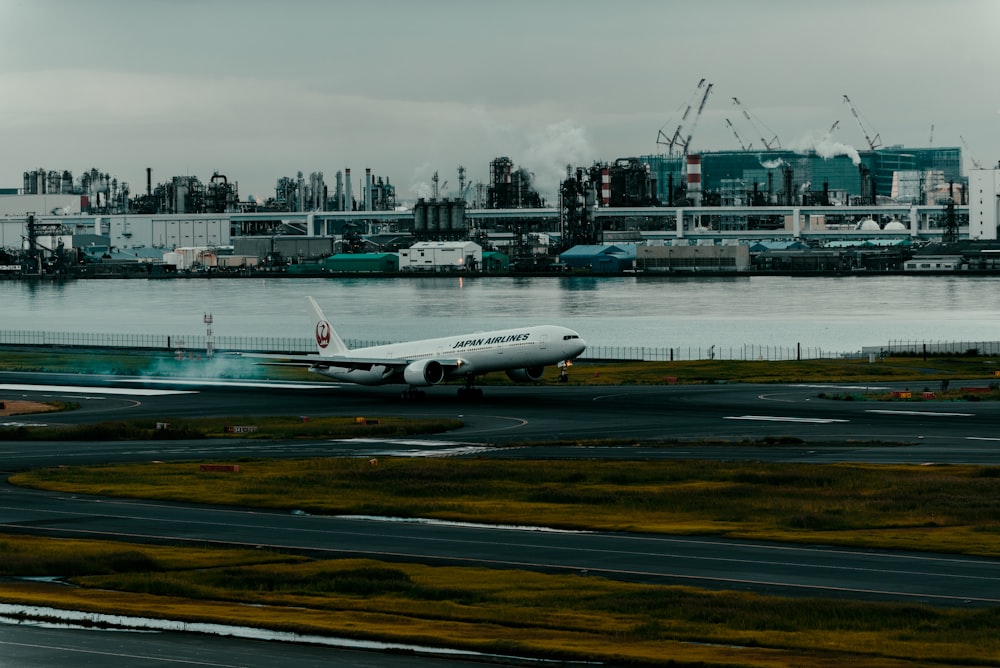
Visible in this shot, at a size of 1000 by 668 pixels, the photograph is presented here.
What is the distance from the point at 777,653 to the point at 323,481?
1431 inches

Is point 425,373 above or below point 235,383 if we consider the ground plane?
above

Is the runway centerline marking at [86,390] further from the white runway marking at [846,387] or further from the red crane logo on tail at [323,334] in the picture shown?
the white runway marking at [846,387]

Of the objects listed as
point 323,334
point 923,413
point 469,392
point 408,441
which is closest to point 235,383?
point 323,334

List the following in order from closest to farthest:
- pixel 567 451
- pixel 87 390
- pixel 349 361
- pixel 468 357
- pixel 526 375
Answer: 1. pixel 567 451
2. pixel 468 357
3. pixel 526 375
4. pixel 349 361
5. pixel 87 390

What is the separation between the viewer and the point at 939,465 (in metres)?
70.1

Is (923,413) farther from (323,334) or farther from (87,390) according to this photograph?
(87,390)

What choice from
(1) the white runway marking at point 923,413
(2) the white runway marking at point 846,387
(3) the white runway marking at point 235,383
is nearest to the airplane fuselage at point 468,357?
(3) the white runway marking at point 235,383

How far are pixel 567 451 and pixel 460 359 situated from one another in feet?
96.3

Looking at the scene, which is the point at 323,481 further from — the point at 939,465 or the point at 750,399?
the point at 750,399

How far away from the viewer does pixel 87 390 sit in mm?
128625

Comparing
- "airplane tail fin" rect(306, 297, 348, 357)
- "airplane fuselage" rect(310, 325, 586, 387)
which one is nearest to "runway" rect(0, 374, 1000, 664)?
"airplane fuselage" rect(310, 325, 586, 387)

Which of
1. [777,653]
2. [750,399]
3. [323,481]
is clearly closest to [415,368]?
[750,399]

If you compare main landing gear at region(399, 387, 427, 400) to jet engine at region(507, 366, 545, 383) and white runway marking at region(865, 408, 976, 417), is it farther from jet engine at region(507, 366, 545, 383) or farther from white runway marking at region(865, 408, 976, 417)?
white runway marking at region(865, 408, 976, 417)

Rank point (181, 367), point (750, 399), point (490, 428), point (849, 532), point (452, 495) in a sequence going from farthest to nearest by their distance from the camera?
point (181, 367)
point (750, 399)
point (490, 428)
point (452, 495)
point (849, 532)
